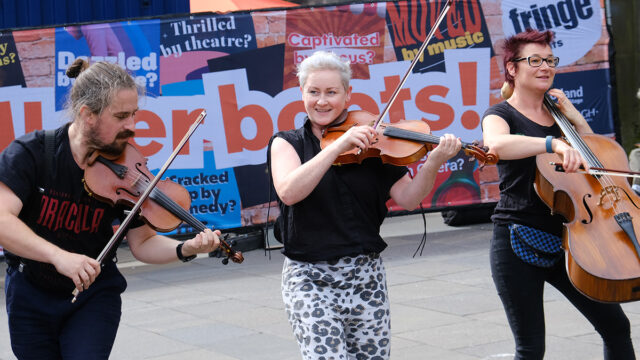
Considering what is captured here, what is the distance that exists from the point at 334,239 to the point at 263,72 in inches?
238

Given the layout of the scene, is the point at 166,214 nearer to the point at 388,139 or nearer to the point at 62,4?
the point at 388,139

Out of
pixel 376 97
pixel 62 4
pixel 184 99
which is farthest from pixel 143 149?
pixel 62 4

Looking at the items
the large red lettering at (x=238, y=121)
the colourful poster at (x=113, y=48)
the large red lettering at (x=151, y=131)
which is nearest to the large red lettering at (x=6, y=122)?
the colourful poster at (x=113, y=48)

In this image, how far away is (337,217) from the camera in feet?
10.4

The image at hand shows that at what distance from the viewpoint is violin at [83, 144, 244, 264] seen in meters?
3.06

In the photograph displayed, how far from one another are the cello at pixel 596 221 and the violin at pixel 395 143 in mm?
395

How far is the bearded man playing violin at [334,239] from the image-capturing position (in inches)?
123

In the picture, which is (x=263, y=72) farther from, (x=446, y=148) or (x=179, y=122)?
(x=446, y=148)

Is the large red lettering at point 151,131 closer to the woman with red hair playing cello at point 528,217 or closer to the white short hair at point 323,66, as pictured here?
the woman with red hair playing cello at point 528,217

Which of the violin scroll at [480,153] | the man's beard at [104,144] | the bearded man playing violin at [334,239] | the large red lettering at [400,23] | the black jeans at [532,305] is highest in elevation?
the large red lettering at [400,23]

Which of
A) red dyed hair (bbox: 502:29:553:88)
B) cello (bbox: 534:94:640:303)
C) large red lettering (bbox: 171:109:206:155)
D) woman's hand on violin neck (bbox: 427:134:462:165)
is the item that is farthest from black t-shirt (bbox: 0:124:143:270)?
large red lettering (bbox: 171:109:206:155)

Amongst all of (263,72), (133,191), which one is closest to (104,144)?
(133,191)

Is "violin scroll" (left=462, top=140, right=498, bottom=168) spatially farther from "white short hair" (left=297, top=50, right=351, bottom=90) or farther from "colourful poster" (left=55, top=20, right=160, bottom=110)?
"colourful poster" (left=55, top=20, right=160, bottom=110)

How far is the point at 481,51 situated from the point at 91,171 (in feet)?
23.8
